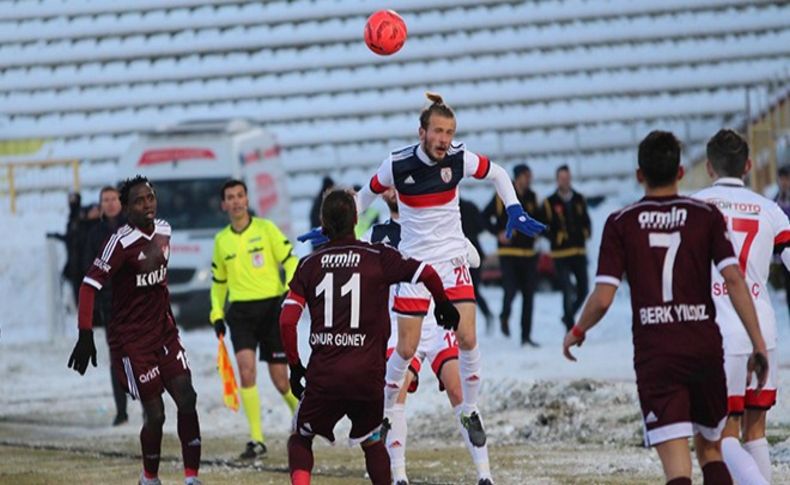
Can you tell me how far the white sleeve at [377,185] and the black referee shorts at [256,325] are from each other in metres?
2.98

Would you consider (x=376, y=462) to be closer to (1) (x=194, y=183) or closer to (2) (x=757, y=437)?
(2) (x=757, y=437)

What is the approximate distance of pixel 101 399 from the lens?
742 inches

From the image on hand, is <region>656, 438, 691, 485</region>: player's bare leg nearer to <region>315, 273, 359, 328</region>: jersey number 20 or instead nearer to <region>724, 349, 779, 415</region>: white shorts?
<region>724, 349, 779, 415</region>: white shorts

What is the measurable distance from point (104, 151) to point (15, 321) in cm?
1128

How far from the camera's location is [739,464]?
8.01m

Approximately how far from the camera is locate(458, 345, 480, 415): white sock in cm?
1065

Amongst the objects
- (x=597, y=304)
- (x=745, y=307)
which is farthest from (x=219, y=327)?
(x=745, y=307)

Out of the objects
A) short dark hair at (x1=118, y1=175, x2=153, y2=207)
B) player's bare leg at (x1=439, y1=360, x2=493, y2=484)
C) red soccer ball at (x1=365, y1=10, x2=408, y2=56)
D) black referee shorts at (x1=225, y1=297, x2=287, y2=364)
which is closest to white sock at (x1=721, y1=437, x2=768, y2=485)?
player's bare leg at (x1=439, y1=360, x2=493, y2=484)

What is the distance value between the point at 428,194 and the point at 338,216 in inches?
75.2

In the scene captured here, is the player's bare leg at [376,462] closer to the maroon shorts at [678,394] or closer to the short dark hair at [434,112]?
the maroon shorts at [678,394]

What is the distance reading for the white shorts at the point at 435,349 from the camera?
11.1m

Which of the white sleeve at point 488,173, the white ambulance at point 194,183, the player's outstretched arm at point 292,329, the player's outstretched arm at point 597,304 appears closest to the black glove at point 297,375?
the player's outstretched arm at point 292,329

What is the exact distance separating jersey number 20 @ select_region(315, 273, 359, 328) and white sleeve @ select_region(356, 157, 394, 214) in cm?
195

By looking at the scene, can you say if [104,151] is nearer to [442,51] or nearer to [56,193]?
[56,193]
